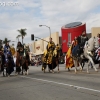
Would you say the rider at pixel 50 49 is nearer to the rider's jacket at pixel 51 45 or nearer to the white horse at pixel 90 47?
the rider's jacket at pixel 51 45

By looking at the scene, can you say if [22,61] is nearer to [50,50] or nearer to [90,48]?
[50,50]

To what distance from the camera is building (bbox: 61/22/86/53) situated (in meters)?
55.1

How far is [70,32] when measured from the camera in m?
56.6

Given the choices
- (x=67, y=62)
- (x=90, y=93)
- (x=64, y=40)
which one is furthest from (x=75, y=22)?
(x=90, y=93)

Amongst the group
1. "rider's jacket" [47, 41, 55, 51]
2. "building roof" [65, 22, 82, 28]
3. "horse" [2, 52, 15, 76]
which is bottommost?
"horse" [2, 52, 15, 76]

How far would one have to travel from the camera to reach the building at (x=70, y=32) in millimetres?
55125

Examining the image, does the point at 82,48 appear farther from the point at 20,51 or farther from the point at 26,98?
the point at 26,98

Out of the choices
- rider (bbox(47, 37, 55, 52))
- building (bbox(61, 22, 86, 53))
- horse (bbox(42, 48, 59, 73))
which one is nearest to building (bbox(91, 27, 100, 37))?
building (bbox(61, 22, 86, 53))

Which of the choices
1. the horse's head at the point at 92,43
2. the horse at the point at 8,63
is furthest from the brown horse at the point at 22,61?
the horse's head at the point at 92,43

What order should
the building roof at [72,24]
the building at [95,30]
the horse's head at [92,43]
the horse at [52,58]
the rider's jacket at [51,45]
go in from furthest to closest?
the building roof at [72,24], the building at [95,30], the rider's jacket at [51,45], the horse at [52,58], the horse's head at [92,43]

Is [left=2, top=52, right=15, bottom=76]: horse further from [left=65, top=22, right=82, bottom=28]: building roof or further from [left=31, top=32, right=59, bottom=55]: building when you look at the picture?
[left=31, top=32, right=59, bottom=55]: building

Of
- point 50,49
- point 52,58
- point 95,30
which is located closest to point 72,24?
point 95,30

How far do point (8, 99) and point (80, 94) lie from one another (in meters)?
2.25

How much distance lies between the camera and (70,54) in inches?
688
